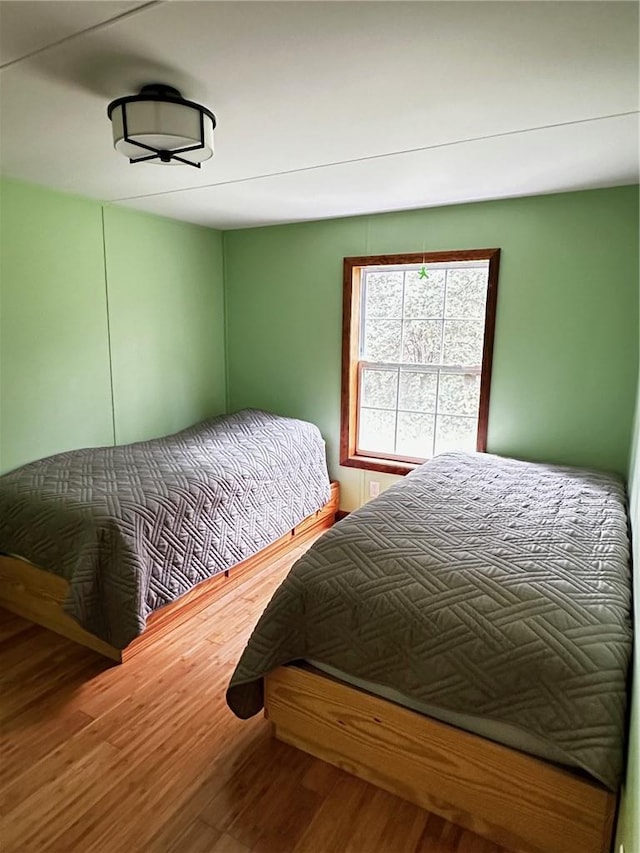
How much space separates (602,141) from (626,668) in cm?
187

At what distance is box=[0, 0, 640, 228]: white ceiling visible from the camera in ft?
3.90

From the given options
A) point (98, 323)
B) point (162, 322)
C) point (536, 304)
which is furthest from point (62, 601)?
point (536, 304)

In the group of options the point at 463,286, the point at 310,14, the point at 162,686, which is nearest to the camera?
the point at 310,14

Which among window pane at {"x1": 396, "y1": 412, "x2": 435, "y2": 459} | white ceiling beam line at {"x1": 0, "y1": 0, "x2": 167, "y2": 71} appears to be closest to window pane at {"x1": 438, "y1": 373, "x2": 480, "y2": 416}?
window pane at {"x1": 396, "y1": 412, "x2": 435, "y2": 459}

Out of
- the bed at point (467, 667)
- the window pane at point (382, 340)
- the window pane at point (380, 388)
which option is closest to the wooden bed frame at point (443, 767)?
the bed at point (467, 667)

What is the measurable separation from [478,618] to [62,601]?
5.95 feet

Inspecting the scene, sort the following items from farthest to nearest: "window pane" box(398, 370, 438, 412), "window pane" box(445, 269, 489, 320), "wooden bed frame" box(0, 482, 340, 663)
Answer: "window pane" box(398, 370, 438, 412)
"window pane" box(445, 269, 489, 320)
"wooden bed frame" box(0, 482, 340, 663)

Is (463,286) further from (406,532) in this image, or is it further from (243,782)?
(243,782)

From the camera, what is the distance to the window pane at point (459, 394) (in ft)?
10.4

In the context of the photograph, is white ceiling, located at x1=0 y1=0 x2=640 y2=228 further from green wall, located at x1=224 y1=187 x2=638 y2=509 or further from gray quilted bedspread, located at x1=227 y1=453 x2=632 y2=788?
gray quilted bedspread, located at x1=227 y1=453 x2=632 y2=788

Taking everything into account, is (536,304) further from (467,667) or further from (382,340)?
(467,667)

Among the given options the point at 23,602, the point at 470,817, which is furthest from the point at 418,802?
the point at 23,602

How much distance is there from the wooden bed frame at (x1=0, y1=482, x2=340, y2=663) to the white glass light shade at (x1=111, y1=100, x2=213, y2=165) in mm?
1789

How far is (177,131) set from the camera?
5.10 feet
